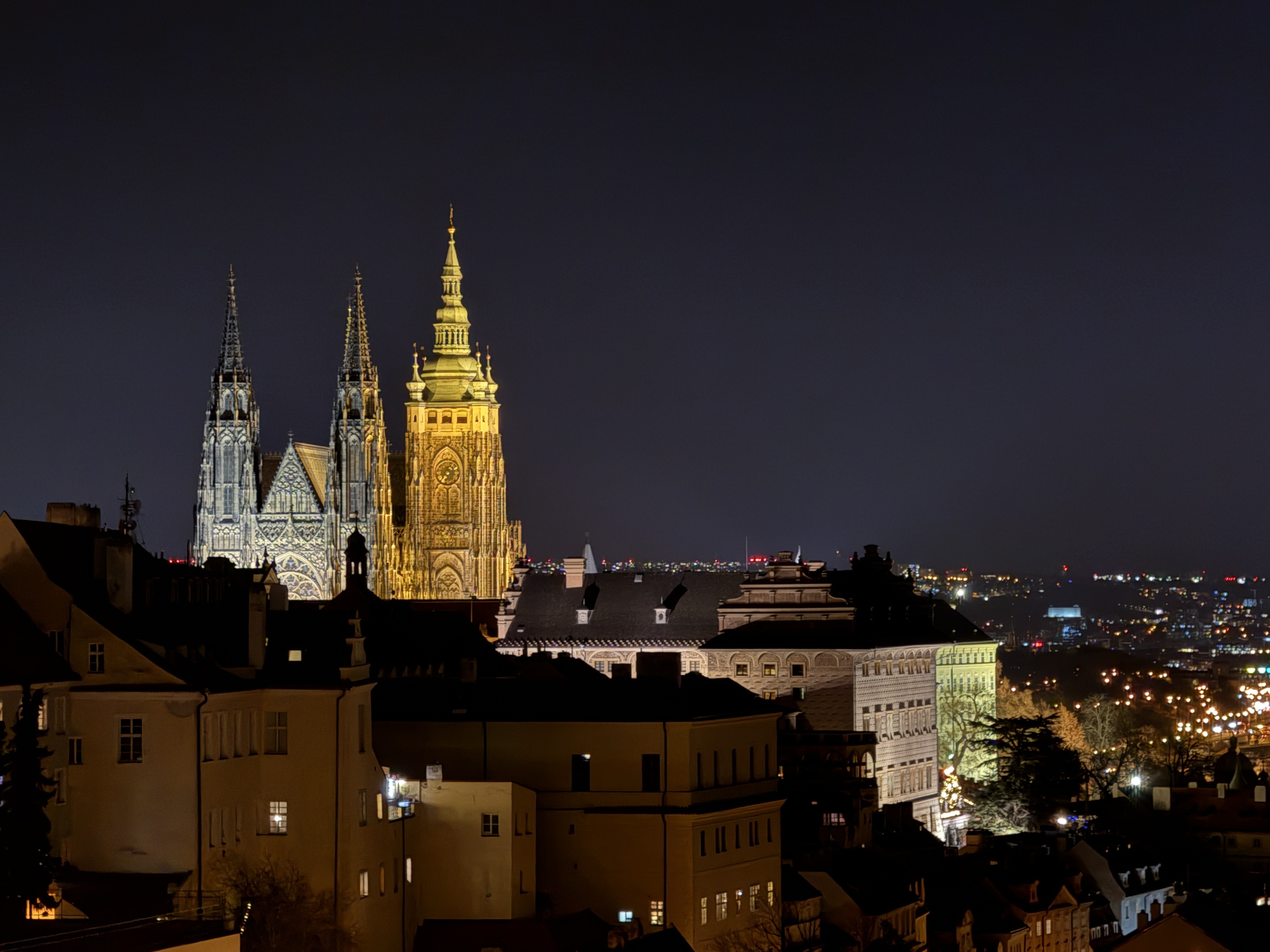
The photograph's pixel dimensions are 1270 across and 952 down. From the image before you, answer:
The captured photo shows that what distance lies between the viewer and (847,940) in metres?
80.8

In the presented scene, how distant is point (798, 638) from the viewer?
124125 millimetres

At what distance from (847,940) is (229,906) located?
24089mm

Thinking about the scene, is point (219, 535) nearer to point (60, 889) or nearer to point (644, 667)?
point (644, 667)

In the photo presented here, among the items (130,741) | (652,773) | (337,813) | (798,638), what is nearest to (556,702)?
(652,773)

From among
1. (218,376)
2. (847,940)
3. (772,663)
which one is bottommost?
(847,940)

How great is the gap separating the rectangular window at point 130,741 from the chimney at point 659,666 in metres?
30.7

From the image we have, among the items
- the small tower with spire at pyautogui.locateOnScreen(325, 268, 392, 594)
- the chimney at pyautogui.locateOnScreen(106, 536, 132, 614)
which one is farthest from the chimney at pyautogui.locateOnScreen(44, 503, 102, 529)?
the small tower with spire at pyautogui.locateOnScreen(325, 268, 392, 594)

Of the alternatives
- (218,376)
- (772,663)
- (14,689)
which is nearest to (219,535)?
(218,376)

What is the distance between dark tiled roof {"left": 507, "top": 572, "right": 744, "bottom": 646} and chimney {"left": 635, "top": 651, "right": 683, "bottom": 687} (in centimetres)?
2211

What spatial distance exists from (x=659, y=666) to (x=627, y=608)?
34.2 metres

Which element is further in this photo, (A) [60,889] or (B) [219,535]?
(B) [219,535]

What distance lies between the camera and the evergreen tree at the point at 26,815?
58.8 meters

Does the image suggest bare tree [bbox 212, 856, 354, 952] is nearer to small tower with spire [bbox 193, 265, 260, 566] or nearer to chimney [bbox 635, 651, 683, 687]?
chimney [bbox 635, 651, 683, 687]

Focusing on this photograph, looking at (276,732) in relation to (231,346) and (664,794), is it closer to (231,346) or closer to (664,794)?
(664,794)
